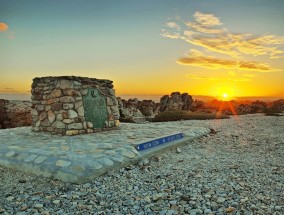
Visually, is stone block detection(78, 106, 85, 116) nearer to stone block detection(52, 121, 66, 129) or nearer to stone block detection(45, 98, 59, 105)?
stone block detection(52, 121, 66, 129)

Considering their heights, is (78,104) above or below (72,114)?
above

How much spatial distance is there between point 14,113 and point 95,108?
25.3 feet

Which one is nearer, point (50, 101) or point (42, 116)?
point (50, 101)

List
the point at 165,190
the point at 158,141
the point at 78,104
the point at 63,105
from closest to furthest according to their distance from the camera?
the point at 165,190 < the point at 158,141 < the point at 63,105 < the point at 78,104

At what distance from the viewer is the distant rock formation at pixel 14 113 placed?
16.7 metres

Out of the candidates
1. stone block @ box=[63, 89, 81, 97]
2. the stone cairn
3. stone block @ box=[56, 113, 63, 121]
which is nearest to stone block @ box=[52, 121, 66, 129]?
the stone cairn

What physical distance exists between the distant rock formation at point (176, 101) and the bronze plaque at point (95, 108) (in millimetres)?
30840

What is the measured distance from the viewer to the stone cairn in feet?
36.3

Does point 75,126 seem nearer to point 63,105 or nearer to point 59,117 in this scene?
point 59,117

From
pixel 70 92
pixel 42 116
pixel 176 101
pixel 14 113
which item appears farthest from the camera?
pixel 176 101

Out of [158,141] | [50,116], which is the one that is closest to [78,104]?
[50,116]

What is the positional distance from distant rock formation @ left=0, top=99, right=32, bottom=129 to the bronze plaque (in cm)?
732

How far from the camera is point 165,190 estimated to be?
222 inches

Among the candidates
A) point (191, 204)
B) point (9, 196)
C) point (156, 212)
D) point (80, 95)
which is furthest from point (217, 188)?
point (80, 95)
